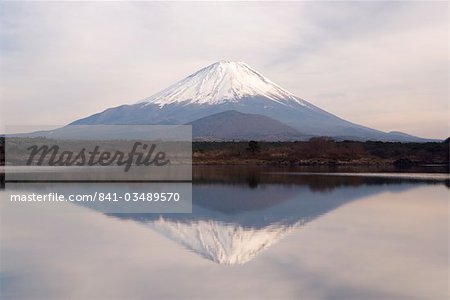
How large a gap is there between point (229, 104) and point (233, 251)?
4452 inches

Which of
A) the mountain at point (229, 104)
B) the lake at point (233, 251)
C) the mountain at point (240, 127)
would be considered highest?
the mountain at point (229, 104)

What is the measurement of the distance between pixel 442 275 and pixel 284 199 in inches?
365

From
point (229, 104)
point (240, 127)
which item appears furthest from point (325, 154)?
point (229, 104)

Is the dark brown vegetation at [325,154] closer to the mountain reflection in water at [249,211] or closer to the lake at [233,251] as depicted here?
the mountain reflection in water at [249,211]

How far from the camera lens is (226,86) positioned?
12712 cm

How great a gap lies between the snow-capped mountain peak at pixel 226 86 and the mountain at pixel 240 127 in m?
12.2

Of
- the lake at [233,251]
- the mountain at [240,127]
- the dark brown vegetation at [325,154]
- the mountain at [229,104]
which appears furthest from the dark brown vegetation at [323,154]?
the mountain at [229,104]

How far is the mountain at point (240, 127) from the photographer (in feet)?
323

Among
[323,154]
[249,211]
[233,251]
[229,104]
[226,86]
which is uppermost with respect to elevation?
[226,86]

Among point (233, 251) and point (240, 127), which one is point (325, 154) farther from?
point (240, 127)

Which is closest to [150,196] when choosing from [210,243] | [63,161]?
[210,243]

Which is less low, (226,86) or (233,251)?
(226,86)

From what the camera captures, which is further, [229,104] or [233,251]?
[229,104]

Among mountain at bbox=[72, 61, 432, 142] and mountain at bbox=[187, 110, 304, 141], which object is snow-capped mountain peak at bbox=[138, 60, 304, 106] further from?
mountain at bbox=[187, 110, 304, 141]
